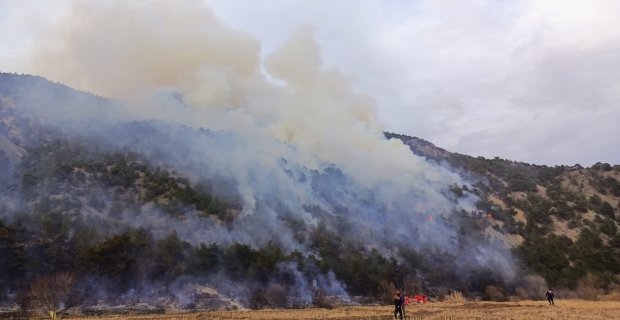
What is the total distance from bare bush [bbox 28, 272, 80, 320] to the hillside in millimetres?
2099

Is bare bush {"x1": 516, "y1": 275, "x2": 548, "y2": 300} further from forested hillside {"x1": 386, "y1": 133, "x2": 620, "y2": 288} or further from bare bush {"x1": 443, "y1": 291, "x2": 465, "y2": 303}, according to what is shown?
bare bush {"x1": 443, "y1": 291, "x2": 465, "y2": 303}

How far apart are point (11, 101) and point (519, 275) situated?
9850cm

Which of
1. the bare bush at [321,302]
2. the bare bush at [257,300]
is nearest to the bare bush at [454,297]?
the bare bush at [321,302]

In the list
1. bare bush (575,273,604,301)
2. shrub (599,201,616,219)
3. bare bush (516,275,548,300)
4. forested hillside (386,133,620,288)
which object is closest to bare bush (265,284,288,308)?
bare bush (516,275,548,300)

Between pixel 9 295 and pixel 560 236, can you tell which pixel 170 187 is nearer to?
pixel 9 295

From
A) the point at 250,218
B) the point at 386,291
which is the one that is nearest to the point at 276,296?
the point at 386,291

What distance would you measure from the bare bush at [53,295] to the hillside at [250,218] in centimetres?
210

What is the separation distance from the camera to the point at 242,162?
269 feet

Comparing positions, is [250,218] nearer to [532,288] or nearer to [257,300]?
[257,300]

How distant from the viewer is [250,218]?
67.9m

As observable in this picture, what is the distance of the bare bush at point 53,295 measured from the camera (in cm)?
3178

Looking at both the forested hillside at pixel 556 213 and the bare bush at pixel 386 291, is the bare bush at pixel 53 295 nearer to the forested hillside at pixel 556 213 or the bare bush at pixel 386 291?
the bare bush at pixel 386 291

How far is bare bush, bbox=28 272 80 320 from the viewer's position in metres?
31.8

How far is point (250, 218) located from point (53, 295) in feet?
122
